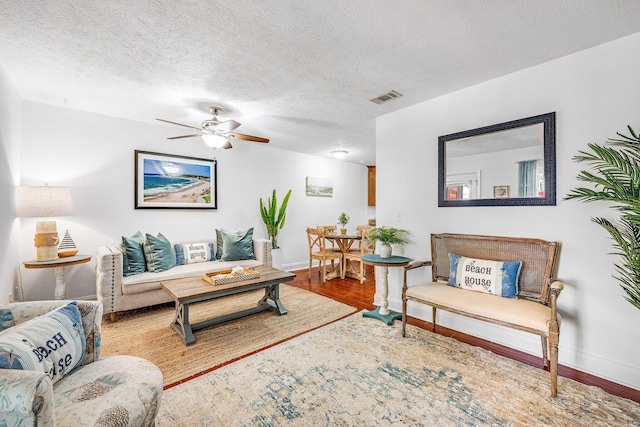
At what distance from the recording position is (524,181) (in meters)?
2.35

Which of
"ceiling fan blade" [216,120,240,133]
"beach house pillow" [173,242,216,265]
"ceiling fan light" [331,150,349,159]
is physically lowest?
"beach house pillow" [173,242,216,265]

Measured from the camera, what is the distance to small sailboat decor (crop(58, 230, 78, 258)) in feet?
9.97

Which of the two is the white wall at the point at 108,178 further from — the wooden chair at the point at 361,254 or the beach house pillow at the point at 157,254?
the wooden chair at the point at 361,254

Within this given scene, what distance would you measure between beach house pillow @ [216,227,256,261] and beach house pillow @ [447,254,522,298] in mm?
2793

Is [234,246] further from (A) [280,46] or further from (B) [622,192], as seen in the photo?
(B) [622,192]

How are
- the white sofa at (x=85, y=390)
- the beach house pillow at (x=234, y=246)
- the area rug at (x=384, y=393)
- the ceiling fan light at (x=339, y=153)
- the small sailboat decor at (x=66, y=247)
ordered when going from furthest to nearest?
1. the ceiling fan light at (x=339, y=153)
2. the beach house pillow at (x=234, y=246)
3. the small sailboat decor at (x=66, y=247)
4. the area rug at (x=384, y=393)
5. the white sofa at (x=85, y=390)

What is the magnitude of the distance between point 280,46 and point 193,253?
3008 millimetres

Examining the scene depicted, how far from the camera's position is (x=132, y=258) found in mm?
3229

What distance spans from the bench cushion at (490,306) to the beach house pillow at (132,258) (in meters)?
3.13

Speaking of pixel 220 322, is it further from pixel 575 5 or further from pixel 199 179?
pixel 575 5

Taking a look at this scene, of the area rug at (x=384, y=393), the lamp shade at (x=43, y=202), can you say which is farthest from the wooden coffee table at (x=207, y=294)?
the lamp shade at (x=43, y=202)

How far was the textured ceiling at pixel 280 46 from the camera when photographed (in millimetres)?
Result: 1674

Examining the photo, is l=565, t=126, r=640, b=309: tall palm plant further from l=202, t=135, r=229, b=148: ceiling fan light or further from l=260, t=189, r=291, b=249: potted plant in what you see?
l=260, t=189, r=291, b=249: potted plant

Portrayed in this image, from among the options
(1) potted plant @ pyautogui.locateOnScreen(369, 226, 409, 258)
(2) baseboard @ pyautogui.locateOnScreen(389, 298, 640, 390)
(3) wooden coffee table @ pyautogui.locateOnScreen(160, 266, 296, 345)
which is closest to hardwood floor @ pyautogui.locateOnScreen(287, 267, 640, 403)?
(2) baseboard @ pyautogui.locateOnScreen(389, 298, 640, 390)
